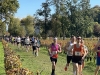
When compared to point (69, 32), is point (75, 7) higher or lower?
higher

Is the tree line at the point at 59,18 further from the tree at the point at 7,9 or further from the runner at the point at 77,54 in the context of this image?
the runner at the point at 77,54

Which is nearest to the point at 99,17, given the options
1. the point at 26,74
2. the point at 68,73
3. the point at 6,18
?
the point at 6,18

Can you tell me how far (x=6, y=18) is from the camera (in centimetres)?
7206

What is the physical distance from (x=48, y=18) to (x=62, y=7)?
Result: 5.03 m

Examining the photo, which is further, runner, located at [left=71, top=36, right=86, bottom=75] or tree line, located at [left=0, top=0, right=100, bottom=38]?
tree line, located at [left=0, top=0, right=100, bottom=38]

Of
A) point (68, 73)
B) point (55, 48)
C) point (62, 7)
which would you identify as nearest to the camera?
point (55, 48)

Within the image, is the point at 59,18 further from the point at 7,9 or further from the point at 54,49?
the point at 54,49

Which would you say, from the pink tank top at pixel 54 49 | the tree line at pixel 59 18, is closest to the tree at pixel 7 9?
the tree line at pixel 59 18

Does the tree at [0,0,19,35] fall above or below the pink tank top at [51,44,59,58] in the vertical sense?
above

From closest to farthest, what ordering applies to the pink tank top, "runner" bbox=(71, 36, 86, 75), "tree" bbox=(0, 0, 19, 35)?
1. "runner" bbox=(71, 36, 86, 75)
2. the pink tank top
3. "tree" bbox=(0, 0, 19, 35)

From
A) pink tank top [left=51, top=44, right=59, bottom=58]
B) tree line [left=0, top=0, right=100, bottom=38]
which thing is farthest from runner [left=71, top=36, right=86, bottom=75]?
tree line [left=0, top=0, right=100, bottom=38]

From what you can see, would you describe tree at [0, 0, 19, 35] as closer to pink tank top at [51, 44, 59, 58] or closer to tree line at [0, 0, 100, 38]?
tree line at [0, 0, 100, 38]

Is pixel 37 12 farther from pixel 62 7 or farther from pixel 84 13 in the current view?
pixel 84 13

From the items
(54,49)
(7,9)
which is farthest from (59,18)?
(54,49)
